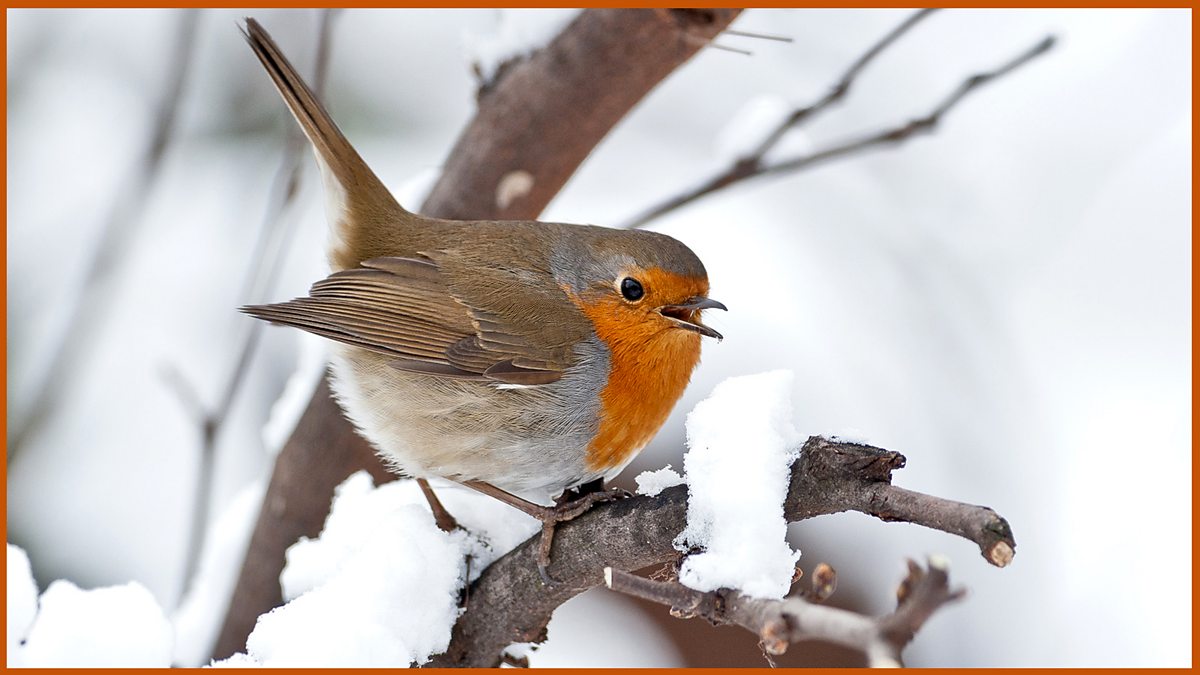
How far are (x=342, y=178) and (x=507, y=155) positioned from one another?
55cm

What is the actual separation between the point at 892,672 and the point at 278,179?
2891 mm

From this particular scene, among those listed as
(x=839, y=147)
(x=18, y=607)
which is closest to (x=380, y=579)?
(x=18, y=607)

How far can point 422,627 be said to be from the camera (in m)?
2.20

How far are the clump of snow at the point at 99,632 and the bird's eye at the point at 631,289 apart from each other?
1.39 m

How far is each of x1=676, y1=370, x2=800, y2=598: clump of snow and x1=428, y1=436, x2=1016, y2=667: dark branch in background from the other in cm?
6

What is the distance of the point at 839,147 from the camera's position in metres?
3.34

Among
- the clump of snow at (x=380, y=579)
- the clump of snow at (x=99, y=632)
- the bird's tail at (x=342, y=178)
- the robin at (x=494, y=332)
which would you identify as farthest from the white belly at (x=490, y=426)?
the clump of snow at (x=99, y=632)

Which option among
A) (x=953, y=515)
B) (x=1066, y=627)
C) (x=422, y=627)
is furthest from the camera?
(x=1066, y=627)

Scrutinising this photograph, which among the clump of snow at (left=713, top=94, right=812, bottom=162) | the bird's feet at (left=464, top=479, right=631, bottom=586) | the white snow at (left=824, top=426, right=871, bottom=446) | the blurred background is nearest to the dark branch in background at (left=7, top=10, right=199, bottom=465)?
the blurred background

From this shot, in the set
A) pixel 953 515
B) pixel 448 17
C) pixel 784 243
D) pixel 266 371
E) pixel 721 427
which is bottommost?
pixel 953 515

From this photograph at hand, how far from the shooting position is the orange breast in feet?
8.73

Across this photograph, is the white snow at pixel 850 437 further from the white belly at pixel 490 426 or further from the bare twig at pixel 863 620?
the white belly at pixel 490 426

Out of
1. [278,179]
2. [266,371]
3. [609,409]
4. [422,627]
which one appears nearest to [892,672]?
[422,627]

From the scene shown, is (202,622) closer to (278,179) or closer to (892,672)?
(278,179)
